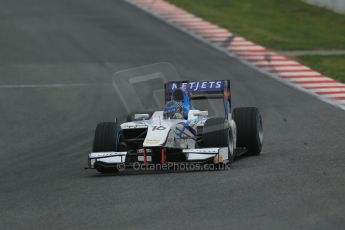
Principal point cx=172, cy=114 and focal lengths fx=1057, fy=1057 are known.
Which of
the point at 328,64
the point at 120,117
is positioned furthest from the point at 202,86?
the point at 328,64

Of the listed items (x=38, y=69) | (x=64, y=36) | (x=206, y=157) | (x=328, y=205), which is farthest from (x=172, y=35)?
(x=328, y=205)

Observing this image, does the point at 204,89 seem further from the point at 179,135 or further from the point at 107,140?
the point at 107,140

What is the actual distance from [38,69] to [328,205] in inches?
816

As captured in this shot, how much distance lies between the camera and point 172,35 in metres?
38.8

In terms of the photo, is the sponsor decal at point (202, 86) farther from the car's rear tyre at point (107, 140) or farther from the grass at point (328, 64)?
the grass at point (328, 64)

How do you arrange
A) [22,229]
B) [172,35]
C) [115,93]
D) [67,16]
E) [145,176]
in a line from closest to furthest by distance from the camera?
1. [22,229]
2. [145,176]
3. [115,93]
4. [172,35]
5. [67,16]

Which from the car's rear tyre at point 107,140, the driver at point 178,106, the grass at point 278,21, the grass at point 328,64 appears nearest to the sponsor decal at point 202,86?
the driver at point 178,106

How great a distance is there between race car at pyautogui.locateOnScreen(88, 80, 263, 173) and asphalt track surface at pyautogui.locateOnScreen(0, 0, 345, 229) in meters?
0.35

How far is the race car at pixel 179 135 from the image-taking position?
1739cm

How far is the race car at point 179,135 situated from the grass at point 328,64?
11.9 metres

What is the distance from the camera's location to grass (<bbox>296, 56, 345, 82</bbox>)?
31.7 meters

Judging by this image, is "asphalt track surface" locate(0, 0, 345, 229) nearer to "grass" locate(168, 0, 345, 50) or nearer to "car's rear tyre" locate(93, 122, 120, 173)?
"car's rear tyre" locate(93, 122, 120, 173)

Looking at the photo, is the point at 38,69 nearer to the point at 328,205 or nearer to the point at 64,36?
the point at 64,36

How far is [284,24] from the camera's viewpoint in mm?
41438
